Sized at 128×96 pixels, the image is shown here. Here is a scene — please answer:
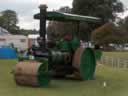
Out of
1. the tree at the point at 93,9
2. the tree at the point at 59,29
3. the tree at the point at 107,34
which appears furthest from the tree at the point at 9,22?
the tree at the point at 59,29

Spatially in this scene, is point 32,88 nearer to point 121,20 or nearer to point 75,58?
point 75,58


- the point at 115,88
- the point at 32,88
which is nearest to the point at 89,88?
the point at 115,88

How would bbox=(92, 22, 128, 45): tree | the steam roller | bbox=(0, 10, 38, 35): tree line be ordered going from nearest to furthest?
the steam roller < bbox=(92, 22, 128, 45): tree < bbox=(0, 10, 38, 35): tree line

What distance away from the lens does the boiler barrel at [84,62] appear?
15938 mm

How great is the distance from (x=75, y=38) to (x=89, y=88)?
3478mm

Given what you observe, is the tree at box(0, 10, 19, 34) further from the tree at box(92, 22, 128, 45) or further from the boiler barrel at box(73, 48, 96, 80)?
the boiler barrel at box(73, 48, 96, 80)

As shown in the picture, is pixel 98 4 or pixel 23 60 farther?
pixel 98 4

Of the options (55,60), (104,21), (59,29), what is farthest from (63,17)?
(104,21)

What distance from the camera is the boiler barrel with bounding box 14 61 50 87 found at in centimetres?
1299

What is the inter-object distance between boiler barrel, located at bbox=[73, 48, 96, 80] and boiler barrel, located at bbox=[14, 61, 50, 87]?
8.66ft

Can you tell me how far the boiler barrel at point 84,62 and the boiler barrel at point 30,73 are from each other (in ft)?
8.66

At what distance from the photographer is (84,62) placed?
16.4 meters

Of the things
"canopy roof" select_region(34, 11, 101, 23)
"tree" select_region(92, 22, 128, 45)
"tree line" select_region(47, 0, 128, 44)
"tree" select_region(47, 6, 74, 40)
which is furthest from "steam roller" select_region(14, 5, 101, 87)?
"tree" select_region(92, 22, 128, 45)

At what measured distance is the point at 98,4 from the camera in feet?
290
